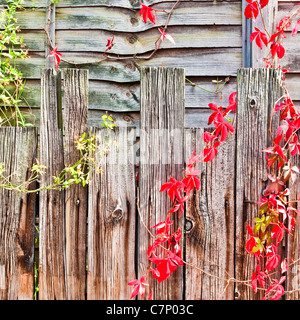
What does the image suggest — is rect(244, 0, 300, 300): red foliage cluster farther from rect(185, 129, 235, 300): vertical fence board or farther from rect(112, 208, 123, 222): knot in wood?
rect(112, 208, 123, 222): knot in wood

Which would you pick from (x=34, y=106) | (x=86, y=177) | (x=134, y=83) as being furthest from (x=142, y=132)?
(x=34, y=106)

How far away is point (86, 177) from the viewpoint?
1.84 metres

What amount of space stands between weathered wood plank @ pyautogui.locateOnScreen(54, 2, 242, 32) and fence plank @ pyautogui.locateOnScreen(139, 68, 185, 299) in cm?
179

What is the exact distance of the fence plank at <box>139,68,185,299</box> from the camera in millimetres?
1759

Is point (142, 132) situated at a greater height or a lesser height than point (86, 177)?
greater

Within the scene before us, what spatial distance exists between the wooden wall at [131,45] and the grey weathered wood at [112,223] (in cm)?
160

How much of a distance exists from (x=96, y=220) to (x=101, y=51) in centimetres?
204

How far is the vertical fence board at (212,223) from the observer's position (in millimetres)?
1807

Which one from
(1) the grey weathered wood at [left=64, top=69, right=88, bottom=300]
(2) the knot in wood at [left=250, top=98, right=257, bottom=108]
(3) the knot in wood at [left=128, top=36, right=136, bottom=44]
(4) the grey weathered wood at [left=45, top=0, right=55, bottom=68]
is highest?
(4) the grey weathered wood at [left=45, top=0, right=55, bottom=68]

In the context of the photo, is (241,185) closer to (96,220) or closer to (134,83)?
(96,220)

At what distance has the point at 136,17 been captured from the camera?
133 inches

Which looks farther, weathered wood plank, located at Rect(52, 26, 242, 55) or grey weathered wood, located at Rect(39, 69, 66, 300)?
weathered wood plank, located at Rect(52, 26, 242, 55)

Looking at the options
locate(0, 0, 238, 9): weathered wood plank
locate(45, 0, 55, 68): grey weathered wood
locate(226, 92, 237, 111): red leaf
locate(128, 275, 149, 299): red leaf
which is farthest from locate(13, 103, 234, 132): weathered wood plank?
locate(128, 275, 149, 299): red leaf

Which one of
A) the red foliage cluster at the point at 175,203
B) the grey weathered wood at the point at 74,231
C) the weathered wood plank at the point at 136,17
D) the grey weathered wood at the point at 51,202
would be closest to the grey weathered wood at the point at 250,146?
the red foliage cluster at the point at 175,203
